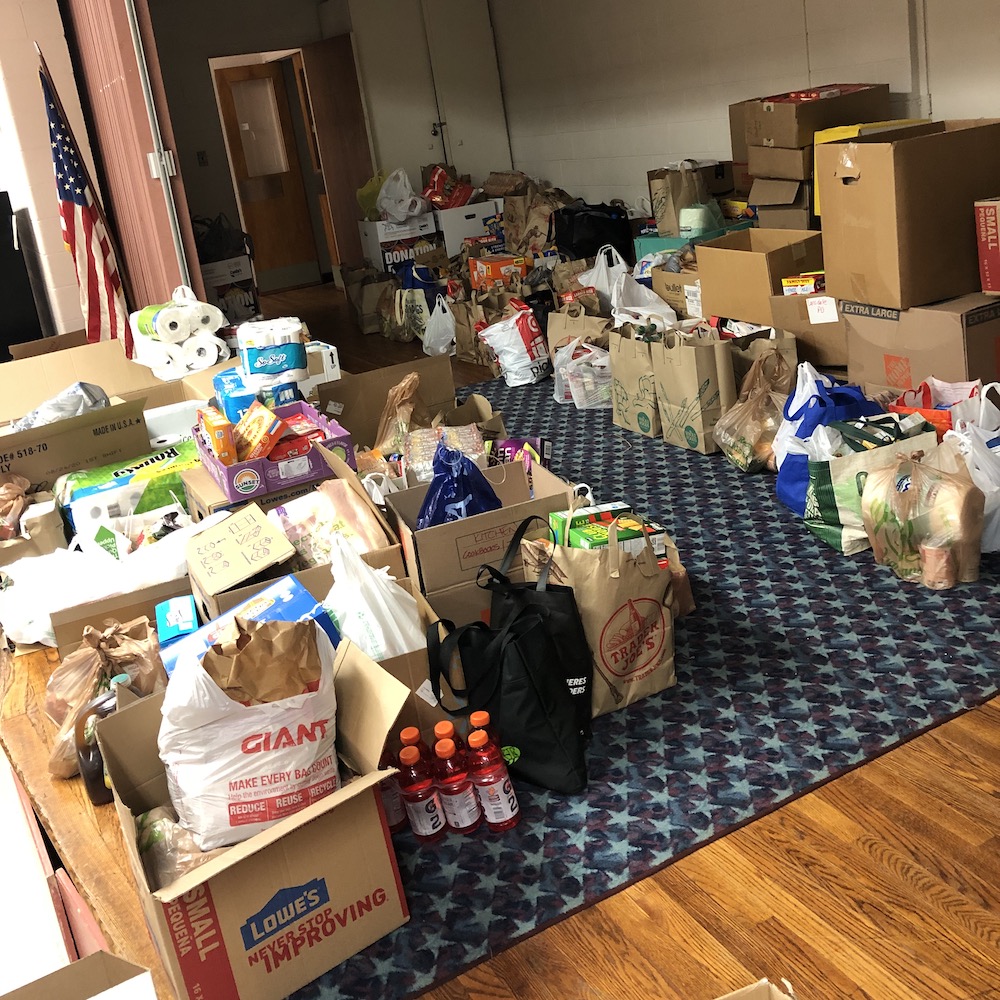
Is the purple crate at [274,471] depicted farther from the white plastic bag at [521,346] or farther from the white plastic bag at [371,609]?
the white plastic bag at [521,346]

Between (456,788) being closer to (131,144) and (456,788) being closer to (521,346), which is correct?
(131,144)

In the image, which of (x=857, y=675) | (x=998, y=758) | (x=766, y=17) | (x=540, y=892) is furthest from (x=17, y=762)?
(x=766, y=17)

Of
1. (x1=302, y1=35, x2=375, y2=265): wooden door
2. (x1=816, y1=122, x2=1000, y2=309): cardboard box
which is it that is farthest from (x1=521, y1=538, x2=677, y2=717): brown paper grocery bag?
(x1=302, y1=35, x2=375, y2=265): wooden door

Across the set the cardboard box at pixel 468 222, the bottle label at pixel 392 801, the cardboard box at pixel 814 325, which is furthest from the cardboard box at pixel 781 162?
the bottle label at pixel 392 801

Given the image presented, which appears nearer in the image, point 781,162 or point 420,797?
point 420,797

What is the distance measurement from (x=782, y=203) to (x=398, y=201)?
12.0 ft

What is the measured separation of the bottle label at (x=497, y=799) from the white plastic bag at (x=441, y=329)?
4322 mm

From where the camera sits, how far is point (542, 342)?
546 cm

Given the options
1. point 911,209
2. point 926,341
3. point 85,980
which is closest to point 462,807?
point 85,980

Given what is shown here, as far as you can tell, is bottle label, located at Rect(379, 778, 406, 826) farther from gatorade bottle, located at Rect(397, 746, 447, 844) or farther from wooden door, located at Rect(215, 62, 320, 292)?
wooden door, located at Rect(215, 62, 320, 292)

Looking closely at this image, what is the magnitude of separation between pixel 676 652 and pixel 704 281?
7.61ft

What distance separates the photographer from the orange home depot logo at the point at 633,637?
244 centimetres

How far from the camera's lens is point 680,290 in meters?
5.02

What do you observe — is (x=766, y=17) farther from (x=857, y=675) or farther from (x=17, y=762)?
(x=17, y=762)
